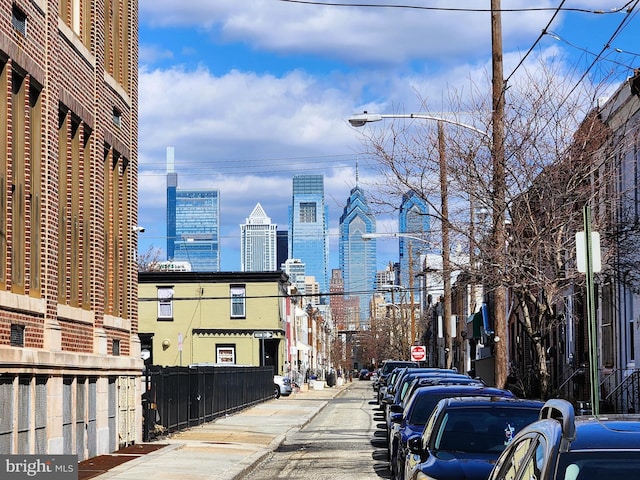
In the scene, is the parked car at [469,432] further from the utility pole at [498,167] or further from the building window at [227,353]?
the building window at [227,353]

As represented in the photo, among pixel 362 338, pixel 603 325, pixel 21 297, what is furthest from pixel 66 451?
pixel 362 338

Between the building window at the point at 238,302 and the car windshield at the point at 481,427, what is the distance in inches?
2080

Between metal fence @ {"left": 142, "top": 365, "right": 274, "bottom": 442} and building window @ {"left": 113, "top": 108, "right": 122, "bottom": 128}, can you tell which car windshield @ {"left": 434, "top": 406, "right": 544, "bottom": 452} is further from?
metal fence @ {"left": 142, "top": 365, "right": 274, "bottom": 442}

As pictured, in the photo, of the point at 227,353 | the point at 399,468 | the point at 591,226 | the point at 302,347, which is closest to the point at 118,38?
the point at 591,226

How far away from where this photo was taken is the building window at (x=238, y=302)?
2525 inches

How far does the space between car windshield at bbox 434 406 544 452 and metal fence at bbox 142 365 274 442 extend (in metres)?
14.6

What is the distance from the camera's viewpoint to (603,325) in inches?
1137

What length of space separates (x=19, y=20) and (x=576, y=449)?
13475 millimetres

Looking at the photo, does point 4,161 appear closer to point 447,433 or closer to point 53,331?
point 53,331

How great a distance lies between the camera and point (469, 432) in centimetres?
1131

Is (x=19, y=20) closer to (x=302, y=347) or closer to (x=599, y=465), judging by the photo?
(x=599, y=465)

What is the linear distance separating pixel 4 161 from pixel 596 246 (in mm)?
8417

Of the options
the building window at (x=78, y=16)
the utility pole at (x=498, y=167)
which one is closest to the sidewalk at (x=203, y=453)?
the utility pole at (x=498, y=167)

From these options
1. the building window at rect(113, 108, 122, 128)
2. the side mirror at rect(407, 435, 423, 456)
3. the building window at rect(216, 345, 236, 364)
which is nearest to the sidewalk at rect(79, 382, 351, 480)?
the building window at rect(113, 108, 122, 128)
